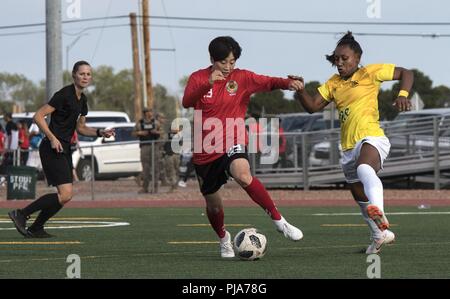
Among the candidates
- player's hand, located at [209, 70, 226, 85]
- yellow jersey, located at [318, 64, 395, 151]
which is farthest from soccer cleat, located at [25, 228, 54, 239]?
yellow jersey, located at [318, 64, 395, 151]

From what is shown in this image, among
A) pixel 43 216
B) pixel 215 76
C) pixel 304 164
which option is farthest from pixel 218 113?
pixel 304 164

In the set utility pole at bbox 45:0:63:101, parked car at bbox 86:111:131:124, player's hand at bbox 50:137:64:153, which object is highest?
utility pole at bbox 45:0:63:101

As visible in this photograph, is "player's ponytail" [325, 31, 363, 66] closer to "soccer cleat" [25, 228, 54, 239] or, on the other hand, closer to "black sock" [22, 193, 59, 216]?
"black sock" [22, 193, 59, 216]

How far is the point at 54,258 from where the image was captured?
1192 cm

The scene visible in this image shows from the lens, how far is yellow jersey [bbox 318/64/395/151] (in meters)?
12.1

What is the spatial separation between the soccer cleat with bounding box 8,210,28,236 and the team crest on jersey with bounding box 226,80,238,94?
12.9ft

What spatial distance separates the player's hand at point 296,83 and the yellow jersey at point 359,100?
0.30 m

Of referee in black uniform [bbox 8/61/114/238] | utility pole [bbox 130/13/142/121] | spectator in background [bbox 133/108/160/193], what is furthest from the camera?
utility pole [bbox 130/13/142/121]

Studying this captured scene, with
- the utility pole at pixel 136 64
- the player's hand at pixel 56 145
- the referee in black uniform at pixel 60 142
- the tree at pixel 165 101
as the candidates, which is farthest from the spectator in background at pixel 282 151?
the tree at pixel 165 101

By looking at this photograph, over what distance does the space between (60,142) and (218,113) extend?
3.24 meters

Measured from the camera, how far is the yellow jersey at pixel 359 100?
12055 millimetres

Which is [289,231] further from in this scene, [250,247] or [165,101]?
[165,101]
